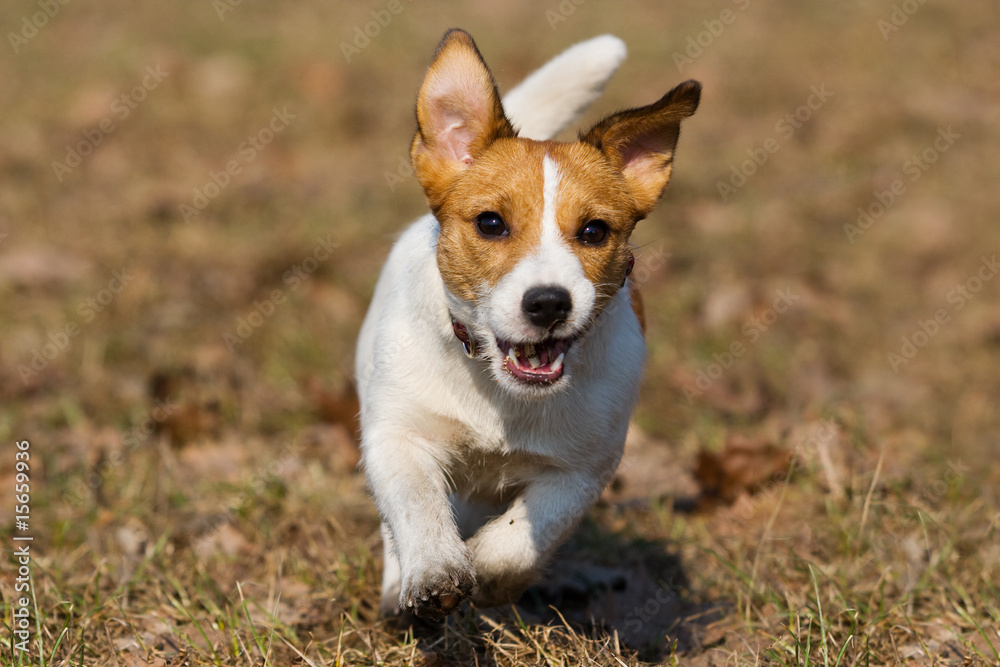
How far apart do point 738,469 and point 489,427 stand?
7.09ft

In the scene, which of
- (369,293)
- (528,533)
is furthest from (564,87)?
(369,293)

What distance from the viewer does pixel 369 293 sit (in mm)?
7348

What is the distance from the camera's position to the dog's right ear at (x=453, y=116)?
3344 millimetres

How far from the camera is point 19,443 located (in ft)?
17.5

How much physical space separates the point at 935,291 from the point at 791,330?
155 centimetres

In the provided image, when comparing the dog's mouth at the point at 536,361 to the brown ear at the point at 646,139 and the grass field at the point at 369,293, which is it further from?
the grass field at the point at 369,293

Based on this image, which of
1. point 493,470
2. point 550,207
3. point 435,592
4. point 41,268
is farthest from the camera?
point 41,268

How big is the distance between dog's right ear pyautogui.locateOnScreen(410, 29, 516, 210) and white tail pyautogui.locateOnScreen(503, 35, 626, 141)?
0.95 meters

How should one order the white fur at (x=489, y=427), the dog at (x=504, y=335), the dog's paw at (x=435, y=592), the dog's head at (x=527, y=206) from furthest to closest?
the white fur at (x=489, y=427), the dog at (x=504, y=335), the dog's head at (x=527, y=206), the dog's paw at (x=435, y=592)

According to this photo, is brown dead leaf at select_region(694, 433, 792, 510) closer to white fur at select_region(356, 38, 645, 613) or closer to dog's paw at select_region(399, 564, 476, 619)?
white fur at select_region(356, 38, 645, 613)

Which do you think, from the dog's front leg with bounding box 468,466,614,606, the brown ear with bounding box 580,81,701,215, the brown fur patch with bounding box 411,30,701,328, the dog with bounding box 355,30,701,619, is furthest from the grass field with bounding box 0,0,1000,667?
the brown ear with bounding box 580,81,701,215

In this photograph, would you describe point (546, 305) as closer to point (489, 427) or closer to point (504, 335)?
point (504, 335)

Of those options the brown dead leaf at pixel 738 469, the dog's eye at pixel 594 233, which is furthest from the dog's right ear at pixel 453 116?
the brown dead leaf at pixel 738 469

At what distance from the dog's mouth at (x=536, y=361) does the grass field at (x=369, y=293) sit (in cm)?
96
